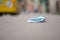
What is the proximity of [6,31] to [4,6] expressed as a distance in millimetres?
235

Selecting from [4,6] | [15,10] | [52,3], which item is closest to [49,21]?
[52,3]

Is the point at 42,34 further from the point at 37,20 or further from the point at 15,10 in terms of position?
the point at 15,10

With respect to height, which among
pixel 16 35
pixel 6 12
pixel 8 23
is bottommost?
pixel 16 35

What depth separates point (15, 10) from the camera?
96 cm

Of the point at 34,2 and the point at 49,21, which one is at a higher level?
the point at 34,2

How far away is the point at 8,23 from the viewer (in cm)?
96

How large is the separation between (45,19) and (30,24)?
146mm

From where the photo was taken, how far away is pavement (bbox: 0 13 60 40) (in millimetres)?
941

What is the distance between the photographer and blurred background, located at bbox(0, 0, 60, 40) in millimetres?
941

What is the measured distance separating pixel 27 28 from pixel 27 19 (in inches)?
3.4

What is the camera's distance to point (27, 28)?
957mm

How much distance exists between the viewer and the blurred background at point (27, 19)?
941mm

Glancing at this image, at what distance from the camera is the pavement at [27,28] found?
94cm

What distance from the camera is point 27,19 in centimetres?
94
